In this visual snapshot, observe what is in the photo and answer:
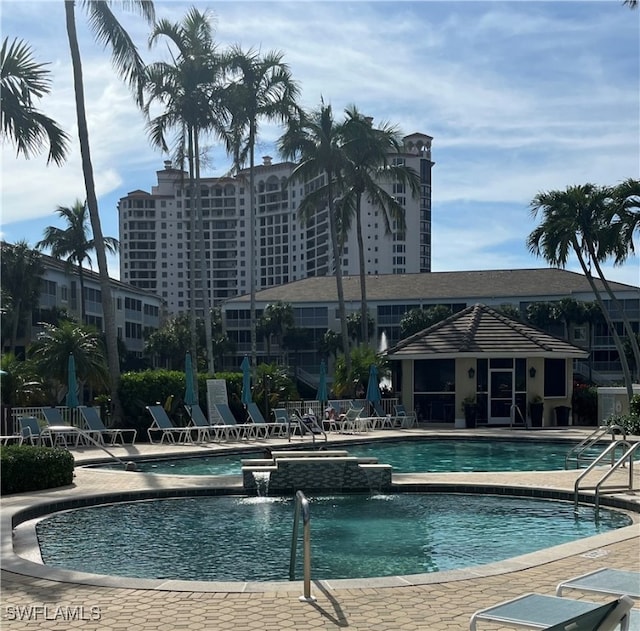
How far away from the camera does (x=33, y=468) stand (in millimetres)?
12609

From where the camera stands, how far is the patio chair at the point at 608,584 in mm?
5195

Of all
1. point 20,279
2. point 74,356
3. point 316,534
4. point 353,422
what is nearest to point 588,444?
point 316,534

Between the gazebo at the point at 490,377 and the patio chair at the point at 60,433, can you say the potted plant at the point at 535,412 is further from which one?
the patio chair at the point at 60,433

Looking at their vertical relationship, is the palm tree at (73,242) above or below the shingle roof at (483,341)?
above

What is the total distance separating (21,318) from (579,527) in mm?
45286

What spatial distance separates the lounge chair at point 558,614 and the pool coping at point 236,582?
7.44ft

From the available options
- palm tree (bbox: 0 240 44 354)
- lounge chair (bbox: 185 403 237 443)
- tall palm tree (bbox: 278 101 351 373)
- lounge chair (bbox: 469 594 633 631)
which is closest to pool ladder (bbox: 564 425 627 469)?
lounge chair (bbox: 185 403 237 443)

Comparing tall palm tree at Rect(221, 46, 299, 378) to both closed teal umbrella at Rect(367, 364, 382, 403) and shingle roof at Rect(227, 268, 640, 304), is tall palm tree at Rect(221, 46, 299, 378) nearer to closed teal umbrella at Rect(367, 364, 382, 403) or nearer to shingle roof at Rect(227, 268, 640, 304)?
closed teal umbrella at Rect(367, 364, 382, 403)

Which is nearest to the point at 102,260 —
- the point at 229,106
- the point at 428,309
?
the point at 229,106

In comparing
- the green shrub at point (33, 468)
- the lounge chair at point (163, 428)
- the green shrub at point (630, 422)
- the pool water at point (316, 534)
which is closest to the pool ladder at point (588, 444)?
the pool water at point (316, 534)

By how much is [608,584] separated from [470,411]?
2278cm

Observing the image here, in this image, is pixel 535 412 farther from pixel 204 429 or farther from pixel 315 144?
pixel 315 144

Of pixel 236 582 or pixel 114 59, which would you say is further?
pixel 114 59

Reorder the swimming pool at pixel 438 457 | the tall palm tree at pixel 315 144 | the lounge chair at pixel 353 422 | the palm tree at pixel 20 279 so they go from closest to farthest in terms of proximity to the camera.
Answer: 1. the swimming pool at pixel 438 457
2. the lounge chair at pixel 353 422
3. the tall palm tree at pixel 315 144
4. the palm tree at pixel 20 279
